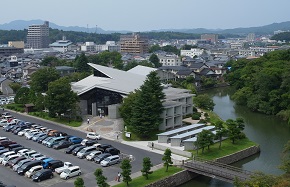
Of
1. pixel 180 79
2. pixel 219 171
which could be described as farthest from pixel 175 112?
pixel 180 79

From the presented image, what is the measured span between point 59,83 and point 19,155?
8237mm

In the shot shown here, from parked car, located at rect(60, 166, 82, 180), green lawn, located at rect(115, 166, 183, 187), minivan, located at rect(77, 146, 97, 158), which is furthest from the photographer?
minivan, located at rect(77, 146, 97, 158)

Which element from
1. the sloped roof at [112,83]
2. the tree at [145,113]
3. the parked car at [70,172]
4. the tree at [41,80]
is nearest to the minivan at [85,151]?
the parked car at [70,172]

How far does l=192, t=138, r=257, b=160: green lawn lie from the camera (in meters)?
17.9

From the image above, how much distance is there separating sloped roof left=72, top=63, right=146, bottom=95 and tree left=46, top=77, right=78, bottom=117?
1904mm

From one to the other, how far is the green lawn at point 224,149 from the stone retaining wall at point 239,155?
0.24m

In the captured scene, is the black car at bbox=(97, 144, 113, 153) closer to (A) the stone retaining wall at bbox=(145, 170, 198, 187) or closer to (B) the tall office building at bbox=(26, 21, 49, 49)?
(A) the stone retaining wall at bbox=(145, 170, 198, 187)

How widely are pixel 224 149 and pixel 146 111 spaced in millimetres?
4722

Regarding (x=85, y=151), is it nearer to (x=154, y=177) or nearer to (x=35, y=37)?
(x=154, y=177)

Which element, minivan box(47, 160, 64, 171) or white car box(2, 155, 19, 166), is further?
white car box(2, 155, 19, 166)

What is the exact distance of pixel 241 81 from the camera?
39688 millimetres

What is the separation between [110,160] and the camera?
16.6 m

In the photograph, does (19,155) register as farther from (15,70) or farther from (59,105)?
(15,70)

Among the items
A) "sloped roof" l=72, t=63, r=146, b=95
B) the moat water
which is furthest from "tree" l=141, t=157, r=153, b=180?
"sloped roof" l=72, t=63, r=146, b=95
